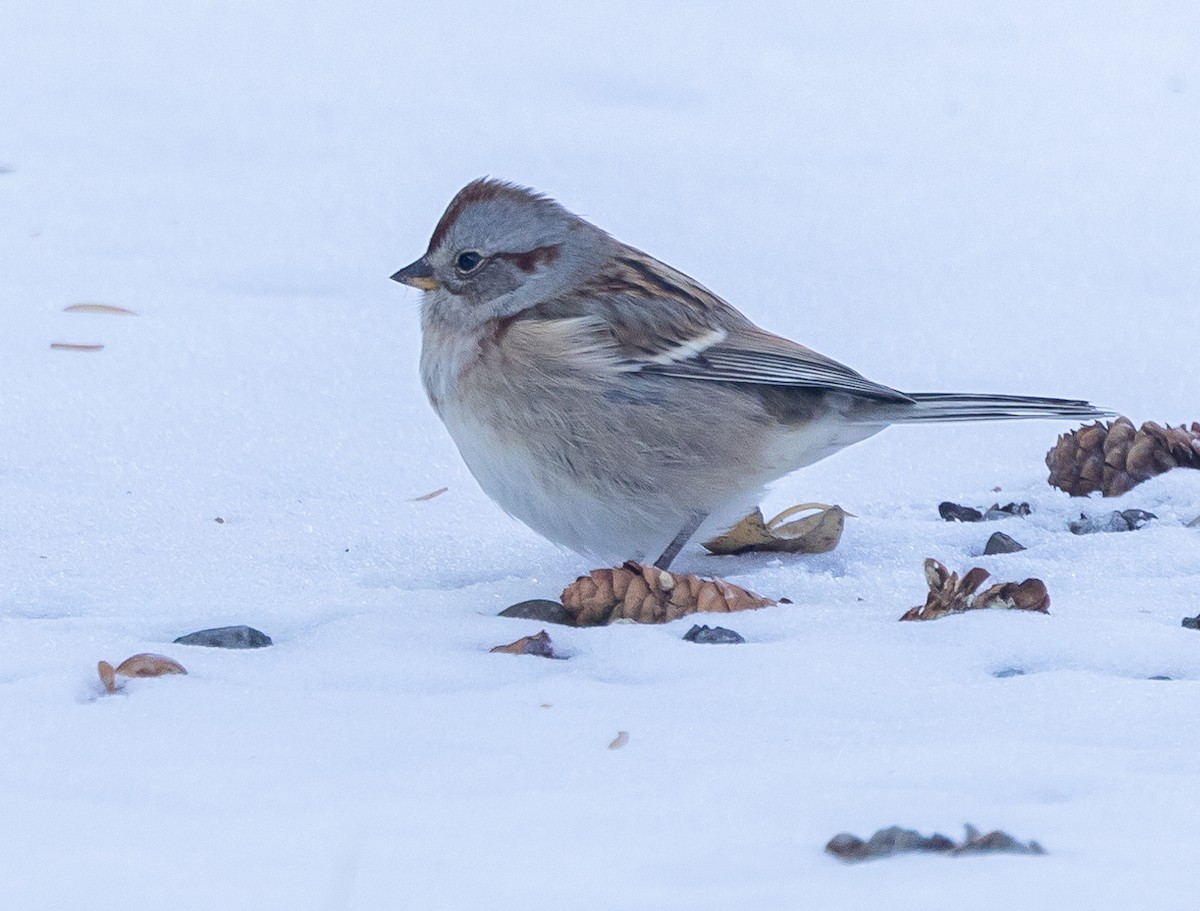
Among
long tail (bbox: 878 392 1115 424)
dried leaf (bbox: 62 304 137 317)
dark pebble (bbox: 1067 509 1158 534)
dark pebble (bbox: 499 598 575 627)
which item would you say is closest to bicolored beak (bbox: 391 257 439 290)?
dark pebble (bbox: 499 598 575 627)

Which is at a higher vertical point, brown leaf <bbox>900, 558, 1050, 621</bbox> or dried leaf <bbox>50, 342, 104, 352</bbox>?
dried leaf <bbox>50, 342, 104, 352</bbox>

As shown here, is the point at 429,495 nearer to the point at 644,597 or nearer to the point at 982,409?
the point at 644,597

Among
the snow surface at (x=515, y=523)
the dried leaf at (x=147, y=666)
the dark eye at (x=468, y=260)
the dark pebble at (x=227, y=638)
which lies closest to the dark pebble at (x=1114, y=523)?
the snow surface at (x=515, y=523)

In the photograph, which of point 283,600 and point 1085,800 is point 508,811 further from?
point 283,600

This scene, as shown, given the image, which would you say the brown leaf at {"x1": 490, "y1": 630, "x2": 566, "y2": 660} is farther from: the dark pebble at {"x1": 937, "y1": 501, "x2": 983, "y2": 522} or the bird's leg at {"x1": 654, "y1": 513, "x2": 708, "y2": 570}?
the dark pebble at {"x1": 937, "y1": 501, "x2": 983, "y2": 522}

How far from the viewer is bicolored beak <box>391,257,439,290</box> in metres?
4.48

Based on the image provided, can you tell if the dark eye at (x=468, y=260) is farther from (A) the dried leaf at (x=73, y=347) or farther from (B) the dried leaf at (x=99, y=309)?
(B) the dried leaf at (x=99, y=309)

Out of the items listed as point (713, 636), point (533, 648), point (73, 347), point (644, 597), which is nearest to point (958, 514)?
point (644, 597)

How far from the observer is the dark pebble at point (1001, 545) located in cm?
420

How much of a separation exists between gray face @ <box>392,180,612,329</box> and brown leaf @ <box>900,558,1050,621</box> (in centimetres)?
139

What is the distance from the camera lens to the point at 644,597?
3.59 m

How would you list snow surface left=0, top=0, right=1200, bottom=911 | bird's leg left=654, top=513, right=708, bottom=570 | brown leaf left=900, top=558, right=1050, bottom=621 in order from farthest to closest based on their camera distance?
bird's leg left=654, top=513, right=708, bottom=570, brown leaf left=900, top=558, right=1050, bottom=621, snow surface left=0, top=0, right=1200, bottom=911

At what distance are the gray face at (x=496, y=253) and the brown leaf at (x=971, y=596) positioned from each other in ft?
4.56

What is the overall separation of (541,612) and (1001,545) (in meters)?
1.29
